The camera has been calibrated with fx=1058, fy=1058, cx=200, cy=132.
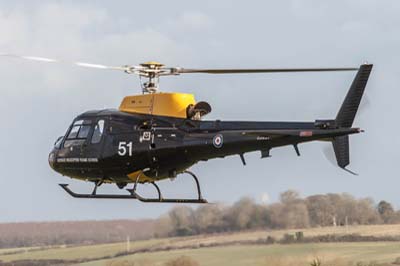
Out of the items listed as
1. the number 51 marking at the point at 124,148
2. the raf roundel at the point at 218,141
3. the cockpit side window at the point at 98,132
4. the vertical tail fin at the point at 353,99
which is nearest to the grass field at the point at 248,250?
the cockpit side window at the point at 98,132

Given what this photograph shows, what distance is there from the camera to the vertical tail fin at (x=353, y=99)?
81.1ft

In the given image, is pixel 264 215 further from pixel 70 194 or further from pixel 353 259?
pixel 70 194

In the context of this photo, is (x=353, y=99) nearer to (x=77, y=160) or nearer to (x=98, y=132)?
(x=98, y=132)

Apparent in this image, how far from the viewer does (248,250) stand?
1825 inches

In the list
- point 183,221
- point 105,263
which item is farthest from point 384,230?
point 105,263

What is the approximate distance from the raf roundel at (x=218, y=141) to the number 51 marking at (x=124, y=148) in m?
2.39

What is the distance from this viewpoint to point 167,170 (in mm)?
27281

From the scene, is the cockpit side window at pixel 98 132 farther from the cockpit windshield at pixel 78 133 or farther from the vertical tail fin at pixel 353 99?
the vertical tail fin at pixel 353 99

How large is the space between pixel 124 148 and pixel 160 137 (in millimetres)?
1033

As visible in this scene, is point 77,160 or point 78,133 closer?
point 77,160

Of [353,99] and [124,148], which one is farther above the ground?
[353,99]

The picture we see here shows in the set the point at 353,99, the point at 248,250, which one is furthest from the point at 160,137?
the point at 248,250

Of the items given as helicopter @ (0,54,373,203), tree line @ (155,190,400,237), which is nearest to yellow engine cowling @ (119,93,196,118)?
helicopter @ (0,54,373,203)

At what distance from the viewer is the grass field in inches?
1779
